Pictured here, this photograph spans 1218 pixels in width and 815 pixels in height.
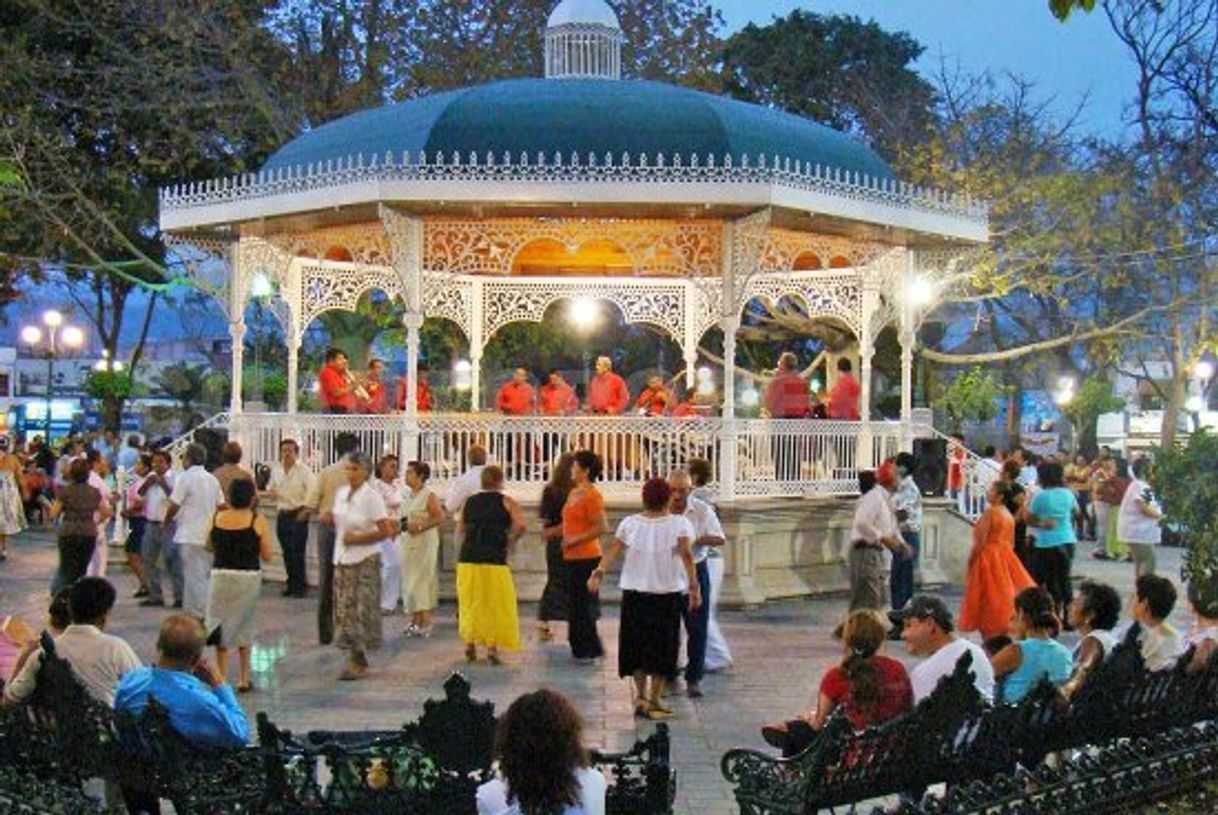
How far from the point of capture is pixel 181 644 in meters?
6.57

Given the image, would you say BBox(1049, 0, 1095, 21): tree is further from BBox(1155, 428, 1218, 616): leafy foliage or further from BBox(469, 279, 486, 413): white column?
BBox(469, 279, 486, 413): white column

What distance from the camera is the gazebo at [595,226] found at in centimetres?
1723

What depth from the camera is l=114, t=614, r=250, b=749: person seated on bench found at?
6363 mm

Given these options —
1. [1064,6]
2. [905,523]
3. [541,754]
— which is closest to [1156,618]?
[1064,6]

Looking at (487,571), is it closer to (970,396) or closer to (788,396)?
(788,396)

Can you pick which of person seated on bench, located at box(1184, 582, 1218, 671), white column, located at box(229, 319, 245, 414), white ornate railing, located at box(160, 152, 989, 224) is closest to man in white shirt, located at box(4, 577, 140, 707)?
person seated on bench, located at box(1184, 582, 1218, 671)

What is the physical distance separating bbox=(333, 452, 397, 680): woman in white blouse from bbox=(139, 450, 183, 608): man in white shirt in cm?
468

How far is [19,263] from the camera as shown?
101ft

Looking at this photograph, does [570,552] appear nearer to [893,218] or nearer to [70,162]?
[893,218]

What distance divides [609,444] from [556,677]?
18.4 ft

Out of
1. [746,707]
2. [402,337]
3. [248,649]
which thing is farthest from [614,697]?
[402,337]

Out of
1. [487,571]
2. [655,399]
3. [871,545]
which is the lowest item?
[487,571]

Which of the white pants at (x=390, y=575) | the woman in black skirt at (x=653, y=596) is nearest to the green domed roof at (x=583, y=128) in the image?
the white pants at (x=390, y=575)

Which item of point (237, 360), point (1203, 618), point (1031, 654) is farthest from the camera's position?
point (237, 360)
